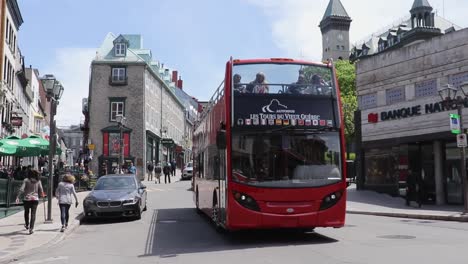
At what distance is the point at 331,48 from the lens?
408ft

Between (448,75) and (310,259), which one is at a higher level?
(448,75)

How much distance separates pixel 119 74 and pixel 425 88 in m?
37.2

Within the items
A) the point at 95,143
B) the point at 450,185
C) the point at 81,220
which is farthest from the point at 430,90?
the point at 95,143

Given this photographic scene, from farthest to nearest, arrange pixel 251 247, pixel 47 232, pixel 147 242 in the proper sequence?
pixel 47 232 < pixel 147 242 < pixel 251 247

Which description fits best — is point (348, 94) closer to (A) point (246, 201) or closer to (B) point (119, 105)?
(B) point (119, 105)

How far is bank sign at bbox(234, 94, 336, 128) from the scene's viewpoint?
428 inches

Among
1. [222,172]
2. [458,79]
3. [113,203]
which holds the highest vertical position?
[458,79]

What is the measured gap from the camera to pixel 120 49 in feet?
183

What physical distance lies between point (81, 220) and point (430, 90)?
1643 cm

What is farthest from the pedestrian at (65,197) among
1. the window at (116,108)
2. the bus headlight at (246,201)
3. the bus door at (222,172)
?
the window at (116,108)

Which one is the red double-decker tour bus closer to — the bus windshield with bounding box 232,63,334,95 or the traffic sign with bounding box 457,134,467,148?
the bus windshield with bounding box 232,63,334,95

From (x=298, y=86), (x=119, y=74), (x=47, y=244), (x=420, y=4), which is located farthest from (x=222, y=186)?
(x=420, y=4)

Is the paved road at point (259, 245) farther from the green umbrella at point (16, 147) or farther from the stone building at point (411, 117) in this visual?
the stone building at point (411, 117)

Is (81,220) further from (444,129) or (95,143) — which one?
(95,143)
